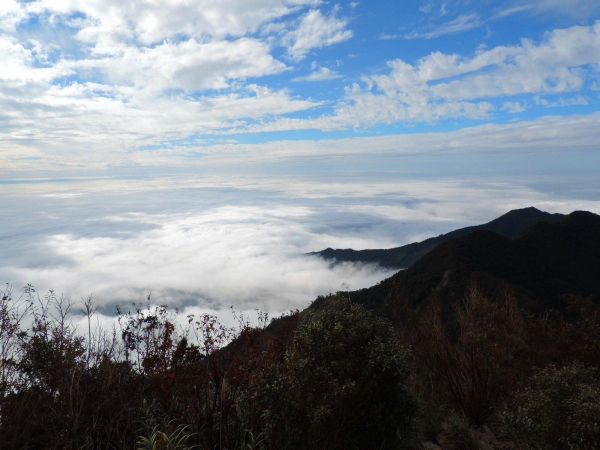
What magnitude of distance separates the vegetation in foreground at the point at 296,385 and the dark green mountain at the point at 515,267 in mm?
17670

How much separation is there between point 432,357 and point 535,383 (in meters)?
3.29

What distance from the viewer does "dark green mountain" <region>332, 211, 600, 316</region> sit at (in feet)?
94.4

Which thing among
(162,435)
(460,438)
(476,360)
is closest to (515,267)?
(476,360)

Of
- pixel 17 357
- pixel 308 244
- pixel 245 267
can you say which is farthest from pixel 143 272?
pixel 17 357

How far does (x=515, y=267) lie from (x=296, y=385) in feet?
109

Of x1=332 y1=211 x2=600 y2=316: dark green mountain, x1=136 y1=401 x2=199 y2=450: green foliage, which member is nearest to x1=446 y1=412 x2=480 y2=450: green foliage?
x1=136 y1=401 x2=199 y2=450: green foliage

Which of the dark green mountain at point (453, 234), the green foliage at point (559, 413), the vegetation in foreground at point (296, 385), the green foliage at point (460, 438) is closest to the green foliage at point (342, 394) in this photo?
the vegetation in foreground at point (296, 385)

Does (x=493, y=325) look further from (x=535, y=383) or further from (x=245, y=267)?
(x=245, y=267)

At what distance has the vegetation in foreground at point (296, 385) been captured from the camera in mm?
4973

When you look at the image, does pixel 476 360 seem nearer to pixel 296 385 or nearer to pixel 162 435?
pixel 296 385

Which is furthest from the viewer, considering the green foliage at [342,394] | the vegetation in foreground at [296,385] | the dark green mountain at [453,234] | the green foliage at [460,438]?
the dark green mountain at [453,234]

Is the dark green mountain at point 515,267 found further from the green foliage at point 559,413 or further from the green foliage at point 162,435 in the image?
the green foliage at point 162,435

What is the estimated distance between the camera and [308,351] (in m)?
5.41

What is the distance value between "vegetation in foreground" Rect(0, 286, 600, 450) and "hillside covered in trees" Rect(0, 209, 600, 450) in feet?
0.08
